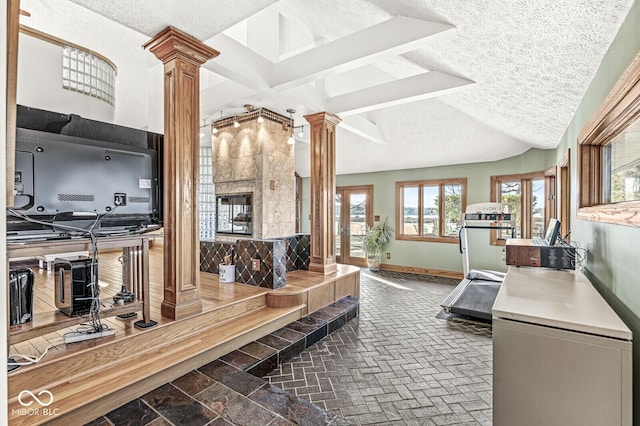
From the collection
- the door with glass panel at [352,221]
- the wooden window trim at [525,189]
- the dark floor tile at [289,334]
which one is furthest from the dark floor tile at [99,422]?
the door with glass panel at [352,221]

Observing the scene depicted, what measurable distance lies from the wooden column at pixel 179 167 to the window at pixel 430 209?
5761 mm

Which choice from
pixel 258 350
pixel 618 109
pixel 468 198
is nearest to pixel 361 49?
pixel 618 109

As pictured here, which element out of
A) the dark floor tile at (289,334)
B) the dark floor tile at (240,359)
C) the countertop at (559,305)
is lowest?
the dark floor tile at (289,334)

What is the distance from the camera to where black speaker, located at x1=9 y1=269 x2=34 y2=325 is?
1.76 m

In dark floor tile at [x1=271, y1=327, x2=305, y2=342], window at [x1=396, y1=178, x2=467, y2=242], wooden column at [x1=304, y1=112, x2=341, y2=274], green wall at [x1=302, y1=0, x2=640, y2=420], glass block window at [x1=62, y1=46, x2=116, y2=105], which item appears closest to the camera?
green wall at [x1=302, y1=0, x2=640, y2=420]

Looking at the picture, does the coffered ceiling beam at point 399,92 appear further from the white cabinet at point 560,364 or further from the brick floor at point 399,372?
the brick floor at point 399,372

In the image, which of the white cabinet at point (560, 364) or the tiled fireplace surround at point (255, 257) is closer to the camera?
the white cabinet at point (560, 364)

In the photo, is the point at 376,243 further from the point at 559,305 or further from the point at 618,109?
the point at 618,109

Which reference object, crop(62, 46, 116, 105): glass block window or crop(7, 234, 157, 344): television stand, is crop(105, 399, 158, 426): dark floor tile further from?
crop(62, 46, 116, 105): glass block window

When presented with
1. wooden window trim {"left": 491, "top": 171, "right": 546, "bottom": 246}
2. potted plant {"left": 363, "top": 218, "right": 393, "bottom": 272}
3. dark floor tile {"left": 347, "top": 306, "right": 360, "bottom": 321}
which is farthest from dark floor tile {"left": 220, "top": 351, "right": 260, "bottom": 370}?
wooden window trim {"left": 491, "top": 171, "right": 546, "bottom": 246}

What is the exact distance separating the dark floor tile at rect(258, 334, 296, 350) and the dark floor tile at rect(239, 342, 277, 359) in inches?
2.2

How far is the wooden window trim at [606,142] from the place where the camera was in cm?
148

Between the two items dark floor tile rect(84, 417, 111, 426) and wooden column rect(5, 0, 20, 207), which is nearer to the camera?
wooden column rect(5, 0, 20, 207)

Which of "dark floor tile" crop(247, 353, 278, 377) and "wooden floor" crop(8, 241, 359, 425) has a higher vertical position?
"wooden floor" crop(8, 241, 359, 425)
